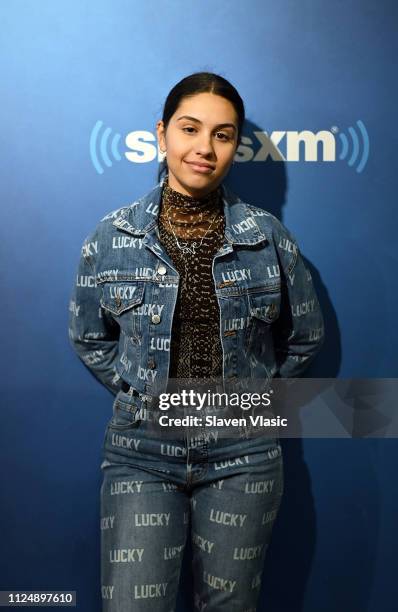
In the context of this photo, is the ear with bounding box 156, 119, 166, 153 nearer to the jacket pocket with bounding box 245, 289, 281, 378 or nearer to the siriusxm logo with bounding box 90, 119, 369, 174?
the siriusxm logo with bounding box 90, 119, 369, 174

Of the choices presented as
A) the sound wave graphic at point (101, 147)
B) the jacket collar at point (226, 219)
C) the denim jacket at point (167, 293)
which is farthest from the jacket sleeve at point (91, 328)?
the sound wave graphic at point (101, 147)

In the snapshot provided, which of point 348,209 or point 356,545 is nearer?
point 348,209

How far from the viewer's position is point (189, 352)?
1541 mm

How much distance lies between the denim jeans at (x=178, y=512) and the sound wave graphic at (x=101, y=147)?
0.65 m

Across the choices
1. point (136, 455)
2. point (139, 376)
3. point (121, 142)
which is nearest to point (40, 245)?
point (121, 142)

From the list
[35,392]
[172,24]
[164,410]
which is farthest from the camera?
[35,392]

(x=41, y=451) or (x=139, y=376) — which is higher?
(x=139, y=376)

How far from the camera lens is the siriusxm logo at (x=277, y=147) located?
1.76m

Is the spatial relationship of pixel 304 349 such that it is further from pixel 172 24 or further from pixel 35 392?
pixel 172 24

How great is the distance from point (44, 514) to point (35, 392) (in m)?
0.36

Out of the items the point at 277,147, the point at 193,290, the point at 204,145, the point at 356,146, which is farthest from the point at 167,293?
the point at 356,146

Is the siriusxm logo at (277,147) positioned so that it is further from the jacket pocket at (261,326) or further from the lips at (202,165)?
the jacket pocket at (261,326)

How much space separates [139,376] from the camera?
61.9 inches

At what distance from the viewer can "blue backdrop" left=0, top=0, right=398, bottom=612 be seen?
5.65 feet
